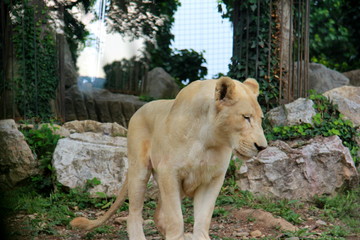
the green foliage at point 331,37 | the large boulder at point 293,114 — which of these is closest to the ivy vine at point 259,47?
the large boulder at point 293,114

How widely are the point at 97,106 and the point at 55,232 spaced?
6078 mm

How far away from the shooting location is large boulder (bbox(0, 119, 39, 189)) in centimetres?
714

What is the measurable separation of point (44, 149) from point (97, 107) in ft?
13.5

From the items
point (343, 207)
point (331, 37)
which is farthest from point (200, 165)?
point (331, 37)

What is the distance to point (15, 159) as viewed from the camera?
23.5 feet

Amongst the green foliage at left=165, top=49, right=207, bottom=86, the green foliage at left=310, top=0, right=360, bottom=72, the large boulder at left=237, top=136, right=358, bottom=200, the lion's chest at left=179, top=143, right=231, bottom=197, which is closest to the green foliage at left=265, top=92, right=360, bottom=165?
the large boulder at left=237, top=136, right=358, bottom=200

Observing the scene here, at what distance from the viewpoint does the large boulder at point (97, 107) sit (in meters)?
11.3

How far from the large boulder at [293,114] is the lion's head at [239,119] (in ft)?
13.3

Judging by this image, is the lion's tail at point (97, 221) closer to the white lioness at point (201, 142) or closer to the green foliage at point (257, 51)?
the white lioness at point (201, 142)

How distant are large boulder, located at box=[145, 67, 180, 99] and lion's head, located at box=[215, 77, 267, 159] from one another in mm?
8880

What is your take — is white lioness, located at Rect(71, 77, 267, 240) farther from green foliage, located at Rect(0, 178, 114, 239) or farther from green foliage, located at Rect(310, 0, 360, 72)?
green foliage, located at Rect(310, 0, 360, 72)

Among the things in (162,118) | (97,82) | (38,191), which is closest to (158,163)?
(162,118)

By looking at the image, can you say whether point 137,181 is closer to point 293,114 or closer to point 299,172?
point 299,172

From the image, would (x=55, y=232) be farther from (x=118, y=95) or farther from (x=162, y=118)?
(x=118, y=95)
